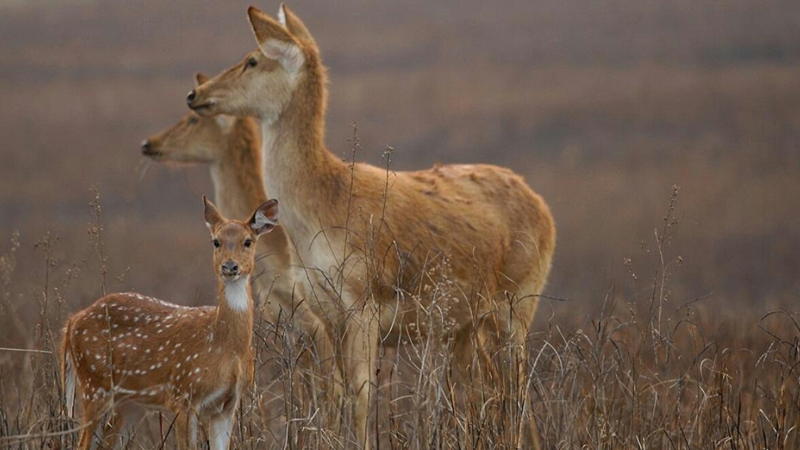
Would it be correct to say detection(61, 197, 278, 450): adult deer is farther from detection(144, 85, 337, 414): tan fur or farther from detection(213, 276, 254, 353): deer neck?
detection(144, 85, 337, 414): tan fur

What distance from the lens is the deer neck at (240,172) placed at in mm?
13047

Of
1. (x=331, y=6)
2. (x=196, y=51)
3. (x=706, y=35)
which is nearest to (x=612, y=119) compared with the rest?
(x=706, y=35)

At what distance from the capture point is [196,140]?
13.4m

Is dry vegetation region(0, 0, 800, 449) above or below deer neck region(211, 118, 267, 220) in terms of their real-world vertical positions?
below

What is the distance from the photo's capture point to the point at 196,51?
41.3 meters

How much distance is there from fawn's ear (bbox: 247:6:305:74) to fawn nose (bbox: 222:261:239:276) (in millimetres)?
2867

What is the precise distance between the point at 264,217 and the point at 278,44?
2.56 meters

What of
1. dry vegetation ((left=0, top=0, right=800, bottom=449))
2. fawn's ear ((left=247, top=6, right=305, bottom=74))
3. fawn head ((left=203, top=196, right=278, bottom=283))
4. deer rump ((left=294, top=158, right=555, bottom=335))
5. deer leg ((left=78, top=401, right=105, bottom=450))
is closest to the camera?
fawn head ((left=203, top=196, right=278, bottom=283))

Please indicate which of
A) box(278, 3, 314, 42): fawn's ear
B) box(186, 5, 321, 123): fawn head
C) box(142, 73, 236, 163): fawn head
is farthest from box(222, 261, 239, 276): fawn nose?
box(142, 73, 236, 163): fawn head

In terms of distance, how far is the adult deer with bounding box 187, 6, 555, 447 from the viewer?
989cm

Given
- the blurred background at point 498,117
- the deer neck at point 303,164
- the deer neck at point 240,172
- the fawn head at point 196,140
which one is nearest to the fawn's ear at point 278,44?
the deer neck at point 303,164

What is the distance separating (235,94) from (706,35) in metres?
30.0

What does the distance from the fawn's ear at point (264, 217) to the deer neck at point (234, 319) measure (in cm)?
28

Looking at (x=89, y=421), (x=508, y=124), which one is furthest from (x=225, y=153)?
(x=508, y=124)
